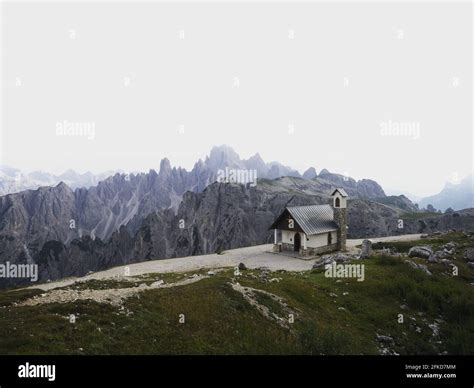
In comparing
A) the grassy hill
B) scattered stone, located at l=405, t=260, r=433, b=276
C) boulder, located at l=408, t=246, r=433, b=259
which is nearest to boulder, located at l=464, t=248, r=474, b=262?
boulder, located at l=408, t=246, r=433, b=259

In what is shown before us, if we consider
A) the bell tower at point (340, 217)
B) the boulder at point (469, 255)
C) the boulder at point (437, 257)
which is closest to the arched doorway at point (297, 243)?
the bell tower at point (340, 217)

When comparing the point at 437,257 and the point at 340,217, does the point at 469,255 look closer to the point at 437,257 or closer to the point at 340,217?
the point at 437,257

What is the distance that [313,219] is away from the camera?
55875 millimetres

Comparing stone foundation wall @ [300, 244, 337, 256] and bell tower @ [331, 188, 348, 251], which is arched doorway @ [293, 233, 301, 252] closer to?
stone foundation wall @ [300, 244, 337, 256]

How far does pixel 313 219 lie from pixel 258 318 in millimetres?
36366

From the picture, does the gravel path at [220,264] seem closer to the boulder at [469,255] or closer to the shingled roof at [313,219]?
the shingled roof at [313,219]

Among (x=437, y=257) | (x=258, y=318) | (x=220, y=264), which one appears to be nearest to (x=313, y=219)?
(x=220, y=264)

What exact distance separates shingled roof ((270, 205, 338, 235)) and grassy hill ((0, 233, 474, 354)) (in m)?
20.2

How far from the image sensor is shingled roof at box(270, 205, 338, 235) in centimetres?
5334

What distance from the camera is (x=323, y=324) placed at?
22.8m

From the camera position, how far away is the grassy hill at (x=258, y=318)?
16.5 m

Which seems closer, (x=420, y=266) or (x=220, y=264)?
(x=420, y=266)
